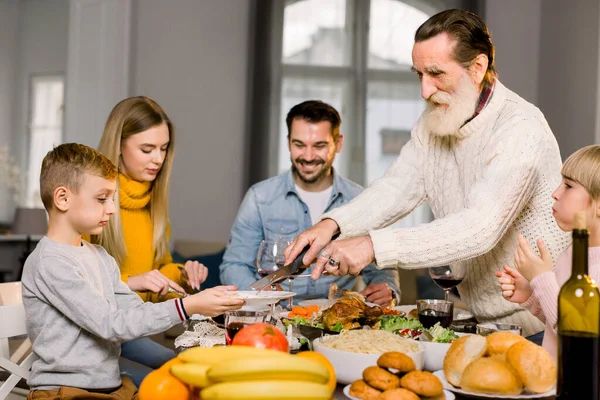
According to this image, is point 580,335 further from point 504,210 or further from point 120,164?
point 120,164

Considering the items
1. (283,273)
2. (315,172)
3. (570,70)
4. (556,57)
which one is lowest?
(283,273)

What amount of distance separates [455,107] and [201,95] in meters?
4.76

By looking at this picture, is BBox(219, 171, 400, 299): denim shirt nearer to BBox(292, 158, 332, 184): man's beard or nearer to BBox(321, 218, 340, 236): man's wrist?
BBox(292, 158, 332, 184): man's beard


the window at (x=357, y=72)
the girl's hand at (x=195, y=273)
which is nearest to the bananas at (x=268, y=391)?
the girl's hand at (x=195, y=273)

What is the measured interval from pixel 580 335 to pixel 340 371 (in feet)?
1.72

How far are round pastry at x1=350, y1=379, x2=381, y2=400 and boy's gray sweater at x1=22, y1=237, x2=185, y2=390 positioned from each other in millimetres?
706

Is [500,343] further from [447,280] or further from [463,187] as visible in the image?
[463,187]

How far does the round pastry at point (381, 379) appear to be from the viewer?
1309 millimetres

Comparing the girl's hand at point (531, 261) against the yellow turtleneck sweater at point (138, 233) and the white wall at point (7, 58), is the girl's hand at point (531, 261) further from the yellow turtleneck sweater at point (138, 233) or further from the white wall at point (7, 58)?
the white wall at point (7, 58)

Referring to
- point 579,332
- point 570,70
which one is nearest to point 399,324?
point 579,332

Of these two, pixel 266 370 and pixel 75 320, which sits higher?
pixel 266 370

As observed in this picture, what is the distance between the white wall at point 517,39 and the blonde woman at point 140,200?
463 centimetres

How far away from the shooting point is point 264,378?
111cm

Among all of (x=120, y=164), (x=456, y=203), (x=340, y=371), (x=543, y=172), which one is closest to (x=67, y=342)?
(x=340, y=371)
